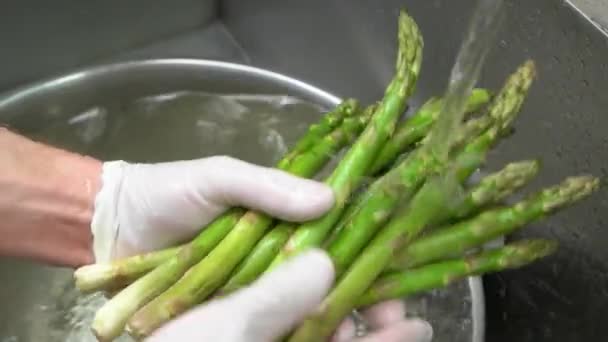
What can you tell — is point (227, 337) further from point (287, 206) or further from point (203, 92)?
point (203, 92)

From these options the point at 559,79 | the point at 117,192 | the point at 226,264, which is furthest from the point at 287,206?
the point at 559,79

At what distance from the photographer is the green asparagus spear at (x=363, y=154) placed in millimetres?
706

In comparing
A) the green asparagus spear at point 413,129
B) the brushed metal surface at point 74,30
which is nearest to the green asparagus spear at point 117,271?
the green asparagus spear at point 413,129

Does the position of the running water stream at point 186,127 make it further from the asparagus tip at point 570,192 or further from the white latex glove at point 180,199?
the asparagus tip at point 570,192

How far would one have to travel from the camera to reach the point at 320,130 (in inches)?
31.6

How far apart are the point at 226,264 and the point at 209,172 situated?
0.31ft

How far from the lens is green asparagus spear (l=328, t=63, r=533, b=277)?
2.29 feet

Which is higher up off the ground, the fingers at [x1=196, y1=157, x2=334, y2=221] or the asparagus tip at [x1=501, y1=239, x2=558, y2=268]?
the fingers at [x1=196, y1=157, x2=334, y2=221]

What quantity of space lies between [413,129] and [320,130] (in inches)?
3.8

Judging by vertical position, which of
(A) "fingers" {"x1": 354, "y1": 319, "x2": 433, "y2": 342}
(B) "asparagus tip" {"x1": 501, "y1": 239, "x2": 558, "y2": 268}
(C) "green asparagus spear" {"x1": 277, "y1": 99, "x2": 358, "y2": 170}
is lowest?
(A) "fingers" {"x1": 354, "y1": 319, "x2": 433, "y2": 342}

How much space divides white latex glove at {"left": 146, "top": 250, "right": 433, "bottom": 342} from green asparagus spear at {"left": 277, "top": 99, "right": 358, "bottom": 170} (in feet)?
0.45

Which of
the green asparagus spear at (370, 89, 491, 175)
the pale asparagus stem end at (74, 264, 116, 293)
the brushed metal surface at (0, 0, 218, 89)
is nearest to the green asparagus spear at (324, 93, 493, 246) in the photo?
the green asparagus spear at (370, 89, 491, 175)

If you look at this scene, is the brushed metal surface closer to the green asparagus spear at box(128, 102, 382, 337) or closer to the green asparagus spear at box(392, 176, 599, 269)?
the green asparagus spear at box(128, 102, 382, 337)

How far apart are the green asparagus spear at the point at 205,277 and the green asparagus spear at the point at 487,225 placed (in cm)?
14
